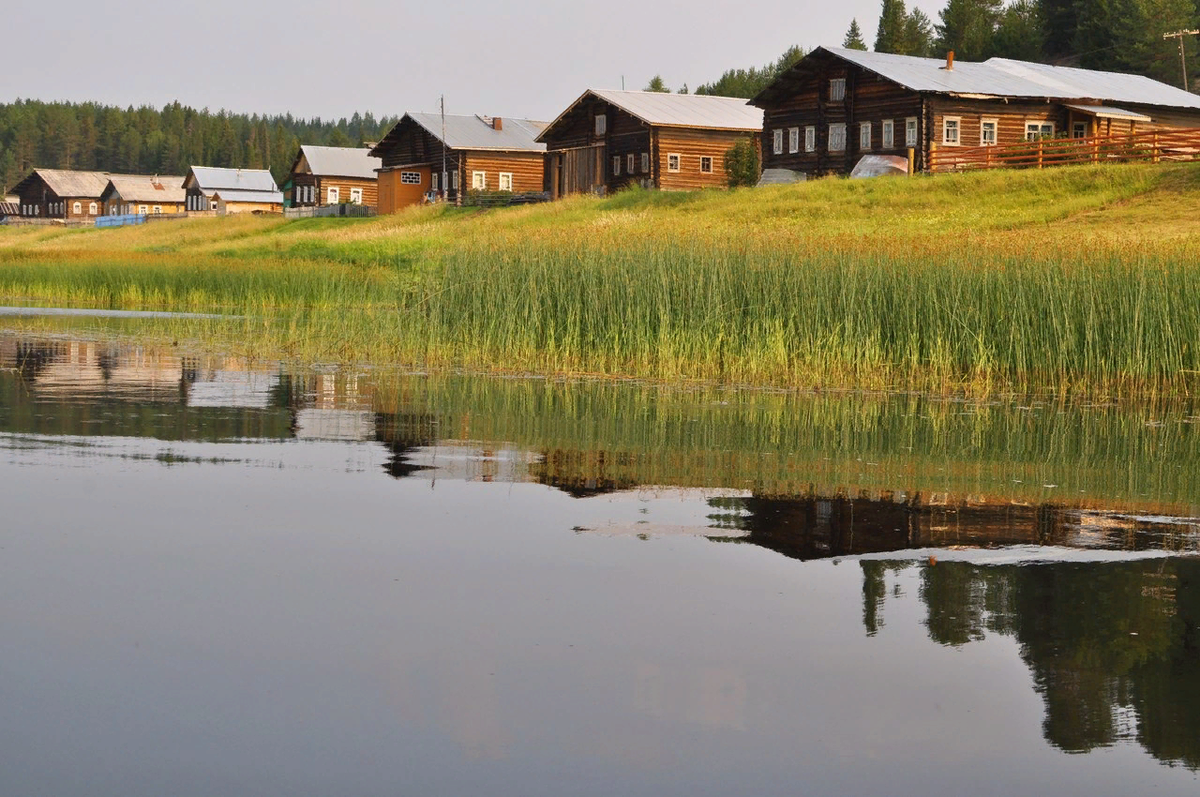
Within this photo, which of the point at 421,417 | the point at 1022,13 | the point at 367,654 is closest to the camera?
the point at 367,654

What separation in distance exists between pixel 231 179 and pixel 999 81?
68.5 m

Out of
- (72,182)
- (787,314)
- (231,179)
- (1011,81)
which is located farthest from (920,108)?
A: (72,182)

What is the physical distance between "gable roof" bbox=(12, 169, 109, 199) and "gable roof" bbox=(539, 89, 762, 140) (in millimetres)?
67371

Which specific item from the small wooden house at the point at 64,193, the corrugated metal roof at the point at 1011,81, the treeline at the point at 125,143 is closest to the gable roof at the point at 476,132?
the corrugated metal roof at the point at 1011,81

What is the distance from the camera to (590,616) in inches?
233

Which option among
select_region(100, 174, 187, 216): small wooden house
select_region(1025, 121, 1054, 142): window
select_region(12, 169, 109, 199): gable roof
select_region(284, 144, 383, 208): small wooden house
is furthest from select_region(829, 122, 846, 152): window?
select_region(12, 169, 109, 199): gable roof

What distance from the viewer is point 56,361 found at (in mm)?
18016

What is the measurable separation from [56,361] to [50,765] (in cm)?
1485

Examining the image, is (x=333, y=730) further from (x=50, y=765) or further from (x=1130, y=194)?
(x=1130, y=194)

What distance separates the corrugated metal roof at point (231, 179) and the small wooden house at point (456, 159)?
3713 centimetres

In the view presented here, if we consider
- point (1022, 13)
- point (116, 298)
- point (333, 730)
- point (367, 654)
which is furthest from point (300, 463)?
point (1022, 13)

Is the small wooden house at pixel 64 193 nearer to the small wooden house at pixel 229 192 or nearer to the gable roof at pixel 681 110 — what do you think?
the small wooden house at pixel 229 192

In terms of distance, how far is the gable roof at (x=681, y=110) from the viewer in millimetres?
54188

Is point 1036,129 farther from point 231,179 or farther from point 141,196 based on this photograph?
point 141,196
